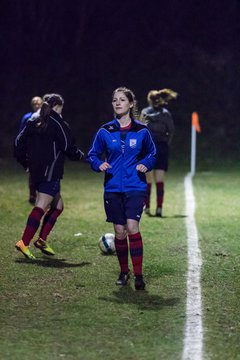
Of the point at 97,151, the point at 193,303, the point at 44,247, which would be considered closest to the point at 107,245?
the point at 44,247

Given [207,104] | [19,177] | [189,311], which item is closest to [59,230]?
[189,311]

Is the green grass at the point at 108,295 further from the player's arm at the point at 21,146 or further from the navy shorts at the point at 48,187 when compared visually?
the player's arm at the point at 21,146

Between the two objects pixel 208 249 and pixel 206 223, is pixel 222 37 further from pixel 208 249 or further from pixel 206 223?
pixel 208 249

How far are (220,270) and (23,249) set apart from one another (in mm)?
2349

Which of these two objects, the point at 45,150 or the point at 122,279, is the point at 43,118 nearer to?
the point at 45,150

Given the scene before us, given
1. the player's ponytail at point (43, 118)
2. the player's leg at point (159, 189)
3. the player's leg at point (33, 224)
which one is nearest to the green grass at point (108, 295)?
the player's leg at point (33, 224)

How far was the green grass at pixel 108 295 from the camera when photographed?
6.24m

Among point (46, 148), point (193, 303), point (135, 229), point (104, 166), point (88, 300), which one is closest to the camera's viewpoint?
point (193, 303)

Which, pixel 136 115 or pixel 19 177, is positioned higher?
pixel 136 115

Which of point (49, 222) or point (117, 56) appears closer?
point (49, 222)

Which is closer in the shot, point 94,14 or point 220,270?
point 220,270

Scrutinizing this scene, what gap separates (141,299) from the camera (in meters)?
7.91

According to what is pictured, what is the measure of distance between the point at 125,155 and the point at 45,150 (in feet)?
6.39

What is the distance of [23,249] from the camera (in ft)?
33.1
